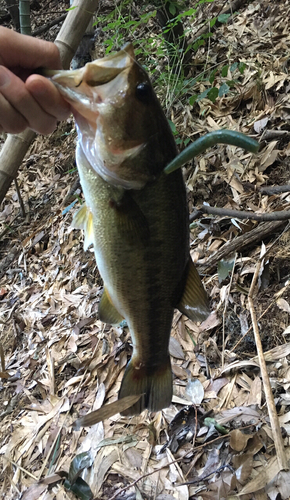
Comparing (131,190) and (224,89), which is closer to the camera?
(131,190)

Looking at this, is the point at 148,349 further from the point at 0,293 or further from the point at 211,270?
the point at 0,293

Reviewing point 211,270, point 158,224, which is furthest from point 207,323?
point 158,224

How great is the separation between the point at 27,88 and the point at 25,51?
0.24 metres

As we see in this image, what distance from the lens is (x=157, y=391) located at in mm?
1547

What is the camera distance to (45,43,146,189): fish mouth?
3.88ft

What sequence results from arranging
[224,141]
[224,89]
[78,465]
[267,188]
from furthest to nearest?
[224,89] < [267,188] < [78,465] < [224,141]

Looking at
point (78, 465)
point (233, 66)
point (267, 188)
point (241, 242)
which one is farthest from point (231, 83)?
point (78, 465)

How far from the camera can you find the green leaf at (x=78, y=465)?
2201 millimetres

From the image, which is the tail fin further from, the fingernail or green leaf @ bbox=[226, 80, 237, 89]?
green leaf @ bbox=[226, 80, 237, 89]

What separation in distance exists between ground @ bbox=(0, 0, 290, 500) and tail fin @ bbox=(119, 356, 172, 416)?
2.03 ft

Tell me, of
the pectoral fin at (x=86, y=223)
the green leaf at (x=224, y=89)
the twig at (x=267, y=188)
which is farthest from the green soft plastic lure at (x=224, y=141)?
the green leaf at (x=224, y=89)

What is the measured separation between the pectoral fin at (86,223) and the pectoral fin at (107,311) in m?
0.22

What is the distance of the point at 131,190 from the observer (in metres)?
1.26

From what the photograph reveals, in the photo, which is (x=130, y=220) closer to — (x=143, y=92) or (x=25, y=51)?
(x=143, y=92)
